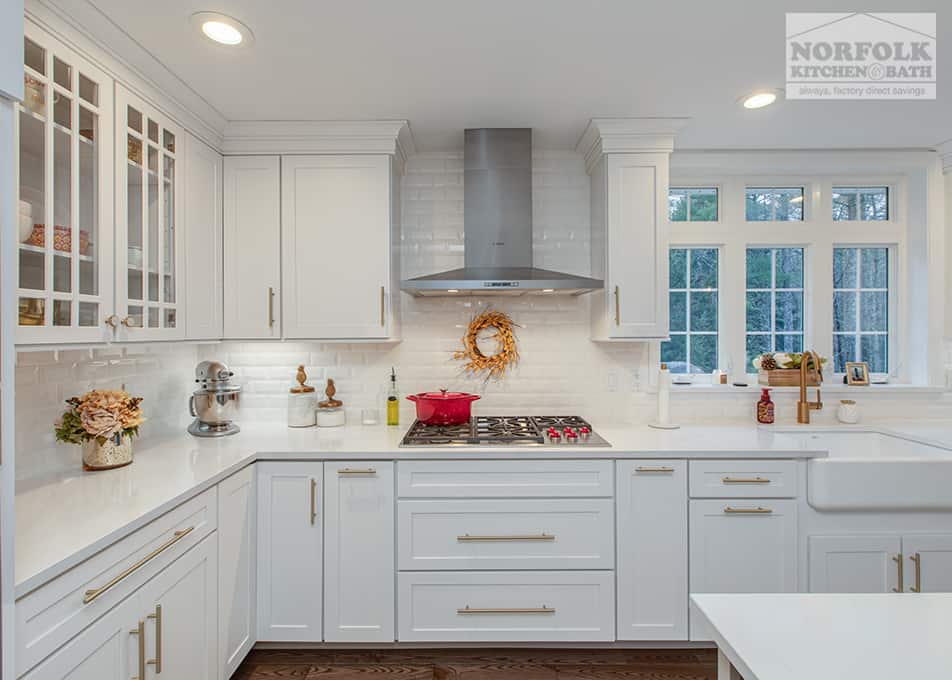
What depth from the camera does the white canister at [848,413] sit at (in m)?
2.84

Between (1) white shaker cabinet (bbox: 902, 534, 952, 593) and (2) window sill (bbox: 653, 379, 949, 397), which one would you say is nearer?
(1) white shaker cabinet (bbox: 902, 534, 952, 593)

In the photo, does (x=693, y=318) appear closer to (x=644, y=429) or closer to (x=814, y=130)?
(x=644, y=429)

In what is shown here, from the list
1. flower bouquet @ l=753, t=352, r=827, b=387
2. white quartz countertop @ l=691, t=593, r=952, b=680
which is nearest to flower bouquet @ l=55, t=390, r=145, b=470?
white quartz countertop @ l=691, t=593, r=952, b=680

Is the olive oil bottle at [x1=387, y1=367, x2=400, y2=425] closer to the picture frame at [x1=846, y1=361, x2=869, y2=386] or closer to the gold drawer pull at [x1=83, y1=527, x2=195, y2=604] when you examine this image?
the gold drawer pull at [x1=83, y1=527, x2=195, y2=604]

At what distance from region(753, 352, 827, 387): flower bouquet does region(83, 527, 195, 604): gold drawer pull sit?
2.93m

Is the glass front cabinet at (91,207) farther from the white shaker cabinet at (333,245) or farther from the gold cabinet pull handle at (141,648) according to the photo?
the gold cabinet pull handle at (141,648)

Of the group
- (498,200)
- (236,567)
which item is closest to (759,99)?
(498,200)

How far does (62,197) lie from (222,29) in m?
0.76

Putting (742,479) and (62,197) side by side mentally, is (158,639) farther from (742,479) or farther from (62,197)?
(742,479)

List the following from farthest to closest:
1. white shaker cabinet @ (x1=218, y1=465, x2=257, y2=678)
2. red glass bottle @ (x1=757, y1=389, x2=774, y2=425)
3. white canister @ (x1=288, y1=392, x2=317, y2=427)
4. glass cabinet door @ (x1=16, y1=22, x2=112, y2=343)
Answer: red glass bottle @ (x1=757, y1=389, x2=774, y2=425)
white canister @ (x1=288, y1=392, x2=317, y2=427)
white shaker cabinet @ (x1=218, y1=465, x2=257, y2=678)
glass cabinet door @ (x1=16, y1=22, x2=112, y2=343)

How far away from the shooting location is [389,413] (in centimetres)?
277

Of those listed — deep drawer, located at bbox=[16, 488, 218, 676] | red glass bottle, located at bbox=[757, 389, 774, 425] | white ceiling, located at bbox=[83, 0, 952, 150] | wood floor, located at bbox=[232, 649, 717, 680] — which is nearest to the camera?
deep drawer, located at bbox=[16, 488, 218, 676]

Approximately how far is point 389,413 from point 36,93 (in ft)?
6.22

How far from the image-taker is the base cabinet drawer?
2207 millimetres
